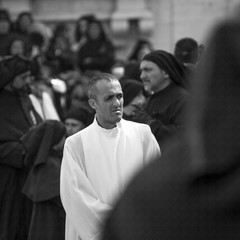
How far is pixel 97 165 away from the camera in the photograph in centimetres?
489

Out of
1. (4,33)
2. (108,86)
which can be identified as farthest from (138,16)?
(108,86)

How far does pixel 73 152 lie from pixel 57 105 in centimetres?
356

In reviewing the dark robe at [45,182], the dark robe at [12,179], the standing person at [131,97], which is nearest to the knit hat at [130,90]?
the standing person at [131,97]

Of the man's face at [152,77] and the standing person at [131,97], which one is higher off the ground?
the man's face at [152,77]

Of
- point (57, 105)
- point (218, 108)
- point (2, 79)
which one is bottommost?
point (57, 105)

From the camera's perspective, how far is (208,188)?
51.2 inches

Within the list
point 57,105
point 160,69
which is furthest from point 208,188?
point 57,105

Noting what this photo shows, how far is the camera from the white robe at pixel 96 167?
4.85 meters

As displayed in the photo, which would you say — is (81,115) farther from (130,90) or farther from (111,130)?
(111,130)

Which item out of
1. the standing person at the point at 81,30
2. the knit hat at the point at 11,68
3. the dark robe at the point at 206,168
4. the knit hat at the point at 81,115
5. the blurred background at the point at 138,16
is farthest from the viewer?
the blurred background at the point at 138,16

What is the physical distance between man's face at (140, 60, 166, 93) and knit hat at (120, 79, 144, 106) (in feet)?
0.82

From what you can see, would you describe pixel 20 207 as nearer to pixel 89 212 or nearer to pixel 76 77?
pixel 89 212

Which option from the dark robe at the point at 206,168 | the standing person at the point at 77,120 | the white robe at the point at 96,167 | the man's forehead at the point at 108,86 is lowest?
the standing person at the point at 77,120

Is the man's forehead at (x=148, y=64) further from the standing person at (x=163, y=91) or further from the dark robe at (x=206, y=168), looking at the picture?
the dark robe at (x=206, y=168)
